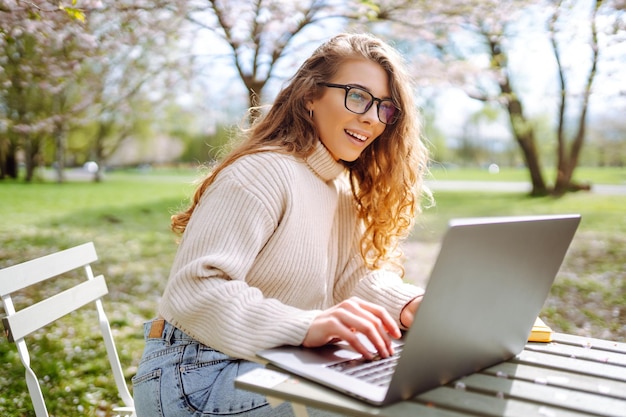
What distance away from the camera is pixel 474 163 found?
A: 1673 inches

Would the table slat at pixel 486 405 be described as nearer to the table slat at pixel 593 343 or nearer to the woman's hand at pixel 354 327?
the woman's hand at pixel 354 327

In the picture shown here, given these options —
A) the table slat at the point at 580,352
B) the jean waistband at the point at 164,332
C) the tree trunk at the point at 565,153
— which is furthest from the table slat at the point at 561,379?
the tree trunk at the point at 565,153

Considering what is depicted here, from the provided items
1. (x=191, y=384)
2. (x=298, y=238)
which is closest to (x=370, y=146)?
(x=298, y=238)

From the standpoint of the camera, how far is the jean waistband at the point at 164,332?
1846mm

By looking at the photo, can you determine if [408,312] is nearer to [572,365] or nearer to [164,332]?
[572,365]

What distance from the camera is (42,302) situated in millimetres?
2217

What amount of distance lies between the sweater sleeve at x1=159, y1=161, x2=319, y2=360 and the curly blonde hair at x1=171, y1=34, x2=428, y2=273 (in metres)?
0.23

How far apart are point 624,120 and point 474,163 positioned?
1909 cm

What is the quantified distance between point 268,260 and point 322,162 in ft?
1.48

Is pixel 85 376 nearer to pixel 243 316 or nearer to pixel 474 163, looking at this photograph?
pixel 243 316

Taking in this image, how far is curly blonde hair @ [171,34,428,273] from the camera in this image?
2221 millimetres

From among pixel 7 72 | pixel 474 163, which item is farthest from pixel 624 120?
pixel 7 72

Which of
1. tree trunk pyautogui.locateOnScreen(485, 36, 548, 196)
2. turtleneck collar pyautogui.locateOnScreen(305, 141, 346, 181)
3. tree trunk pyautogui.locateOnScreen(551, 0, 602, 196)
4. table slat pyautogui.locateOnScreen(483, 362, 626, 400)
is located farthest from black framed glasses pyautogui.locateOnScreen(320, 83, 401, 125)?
tree trunk pyautogui.locateOnScreen(485, 36, 548, 196)

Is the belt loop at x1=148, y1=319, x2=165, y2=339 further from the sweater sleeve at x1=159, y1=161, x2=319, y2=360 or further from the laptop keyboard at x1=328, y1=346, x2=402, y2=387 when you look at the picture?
the laptop keyboard at x1=328, y1=346, x2=402, y2=387
